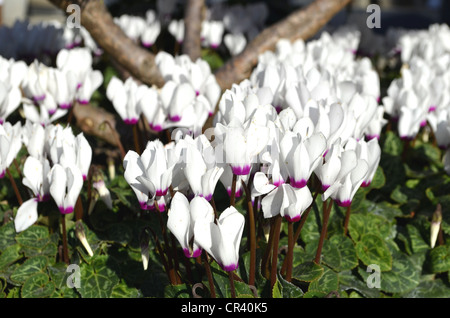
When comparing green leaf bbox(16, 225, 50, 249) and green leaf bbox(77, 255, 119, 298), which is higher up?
green leaf bbox(16, 225, 50, 249)

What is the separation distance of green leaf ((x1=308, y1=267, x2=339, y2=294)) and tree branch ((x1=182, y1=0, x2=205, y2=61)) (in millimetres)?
2284

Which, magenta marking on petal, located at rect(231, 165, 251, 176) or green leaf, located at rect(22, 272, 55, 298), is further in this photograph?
green leaf, located at rect(22, 272, 55, 298)

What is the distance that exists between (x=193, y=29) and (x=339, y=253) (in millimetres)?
2399

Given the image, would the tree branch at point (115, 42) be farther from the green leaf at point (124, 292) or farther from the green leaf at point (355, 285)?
the green leaf at point (355, 285)

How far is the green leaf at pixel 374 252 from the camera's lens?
7.35 feet

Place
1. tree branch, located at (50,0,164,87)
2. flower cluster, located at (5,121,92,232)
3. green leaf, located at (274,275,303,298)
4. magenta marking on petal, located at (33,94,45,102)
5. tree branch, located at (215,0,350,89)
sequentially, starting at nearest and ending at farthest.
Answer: green leaf, located at (274,275,303,298), flower cluster, located at (5,121,92,232), magenta marking on petal, located at (33,94,45,102), tree branch, located at (50,0,164,87), tree branch, located at (215,0,350,89)

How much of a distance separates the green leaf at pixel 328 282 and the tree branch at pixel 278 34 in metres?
1.88

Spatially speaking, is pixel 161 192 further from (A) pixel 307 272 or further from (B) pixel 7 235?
(B) pixel 7 235

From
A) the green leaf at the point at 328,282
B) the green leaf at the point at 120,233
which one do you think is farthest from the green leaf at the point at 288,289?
the green leaf at the point at 120,233

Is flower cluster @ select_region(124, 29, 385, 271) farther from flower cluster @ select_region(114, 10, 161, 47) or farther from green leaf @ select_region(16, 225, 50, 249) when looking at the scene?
flower cluster @ select_region(114, 10, 161, 47)

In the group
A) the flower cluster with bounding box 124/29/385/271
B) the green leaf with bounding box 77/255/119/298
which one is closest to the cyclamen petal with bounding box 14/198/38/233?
the green leaf with bounding box 77/255/119/298

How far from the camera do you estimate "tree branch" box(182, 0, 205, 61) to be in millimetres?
4047

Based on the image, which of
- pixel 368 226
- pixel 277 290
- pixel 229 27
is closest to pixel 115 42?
pixel 229 27

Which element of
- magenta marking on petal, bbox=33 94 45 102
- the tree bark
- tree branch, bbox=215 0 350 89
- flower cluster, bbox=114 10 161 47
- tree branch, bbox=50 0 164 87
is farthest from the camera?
flower cluster, bbox=114 10 161 47
